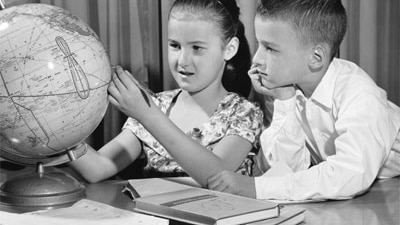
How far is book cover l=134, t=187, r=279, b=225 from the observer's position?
1.19 metres

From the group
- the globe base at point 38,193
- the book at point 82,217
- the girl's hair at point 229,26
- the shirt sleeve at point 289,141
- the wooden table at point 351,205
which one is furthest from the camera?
the girl's hair at point 229,26

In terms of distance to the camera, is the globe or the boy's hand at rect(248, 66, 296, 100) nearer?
the globe

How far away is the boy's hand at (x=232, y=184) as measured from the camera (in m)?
1.48

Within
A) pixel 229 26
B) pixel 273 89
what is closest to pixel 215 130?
pixel 273 89

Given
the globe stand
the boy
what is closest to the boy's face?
the boy

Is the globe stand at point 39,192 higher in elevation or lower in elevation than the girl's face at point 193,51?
lower

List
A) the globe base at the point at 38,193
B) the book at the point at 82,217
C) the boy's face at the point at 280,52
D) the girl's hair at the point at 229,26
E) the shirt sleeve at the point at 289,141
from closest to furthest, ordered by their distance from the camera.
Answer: the book at the point at 82,217
the globe base at the point at 38,193
the boy's face at the point at 280,52
the shirt sleeve at the point at 289,141
the girl's hair at the point at 229,26

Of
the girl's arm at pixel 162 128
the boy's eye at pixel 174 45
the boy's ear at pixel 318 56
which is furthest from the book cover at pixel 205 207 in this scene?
the boy's eye at pixel 174 45

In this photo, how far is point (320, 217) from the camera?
131 cm

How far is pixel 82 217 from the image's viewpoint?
4.05 ft

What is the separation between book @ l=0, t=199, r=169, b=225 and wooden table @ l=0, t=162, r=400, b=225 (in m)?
0.14

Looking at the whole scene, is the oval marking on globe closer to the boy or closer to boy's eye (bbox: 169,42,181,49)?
the boy

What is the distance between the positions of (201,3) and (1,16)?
73cm

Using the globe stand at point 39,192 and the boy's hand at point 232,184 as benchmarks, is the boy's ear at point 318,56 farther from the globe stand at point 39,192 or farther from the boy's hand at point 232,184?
the globe stand at point 39,192
